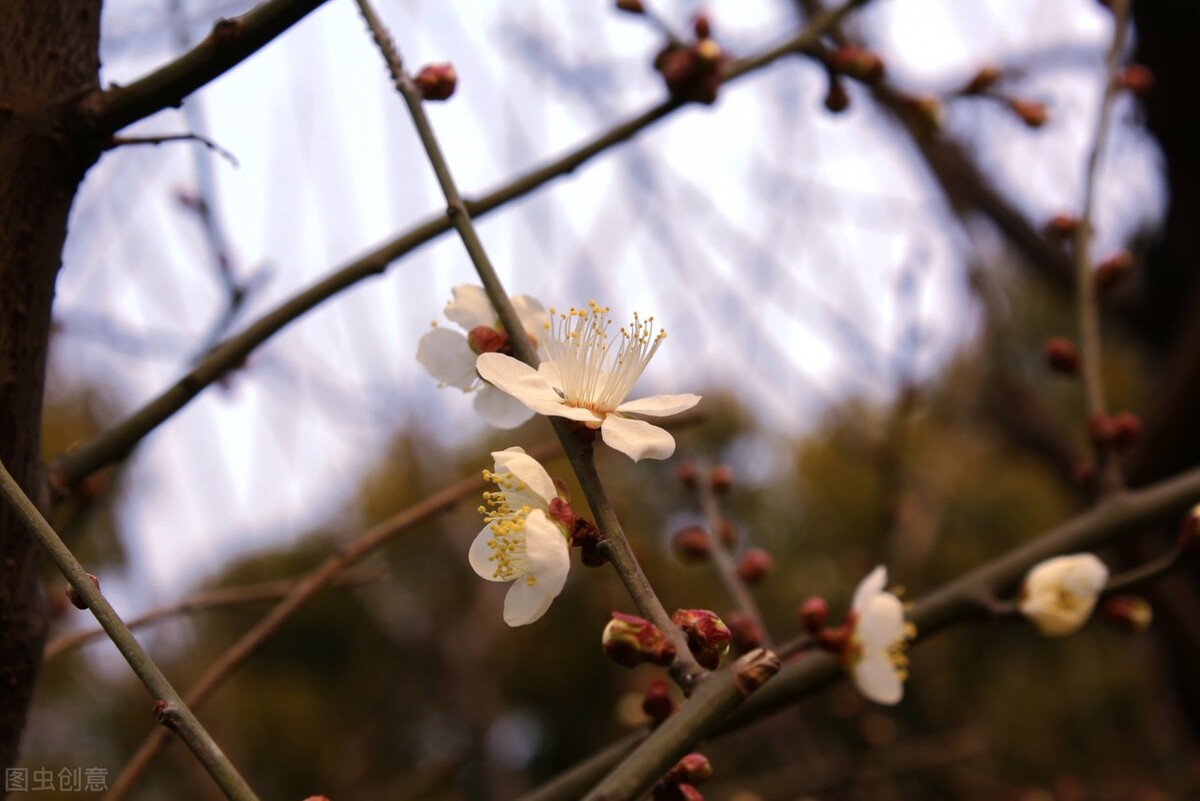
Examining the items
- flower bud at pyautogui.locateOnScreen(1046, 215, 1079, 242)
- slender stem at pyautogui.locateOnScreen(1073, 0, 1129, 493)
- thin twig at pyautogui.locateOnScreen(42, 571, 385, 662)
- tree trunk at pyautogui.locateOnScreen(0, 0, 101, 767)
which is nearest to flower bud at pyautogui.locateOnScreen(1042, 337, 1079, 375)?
slender stem at pyautogui.locateOnScreen(1073, 0, 1129, 493)

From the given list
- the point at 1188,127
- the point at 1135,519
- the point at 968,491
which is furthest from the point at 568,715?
the point at 1135,519

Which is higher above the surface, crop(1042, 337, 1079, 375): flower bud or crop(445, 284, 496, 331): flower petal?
crop(1042, 337, 1079, 375): flower bud

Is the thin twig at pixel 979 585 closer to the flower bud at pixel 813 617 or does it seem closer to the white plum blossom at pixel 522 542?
the flower bud at pixel 813 617

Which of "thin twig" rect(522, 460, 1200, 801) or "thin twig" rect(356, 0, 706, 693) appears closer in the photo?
"thin twig" rect(356, 0, 706, 693)

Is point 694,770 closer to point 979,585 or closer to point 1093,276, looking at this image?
point 979,585

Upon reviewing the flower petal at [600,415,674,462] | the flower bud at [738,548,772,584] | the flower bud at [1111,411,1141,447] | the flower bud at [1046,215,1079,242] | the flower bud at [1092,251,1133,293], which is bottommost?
the flower petal at [600,415,674,462]

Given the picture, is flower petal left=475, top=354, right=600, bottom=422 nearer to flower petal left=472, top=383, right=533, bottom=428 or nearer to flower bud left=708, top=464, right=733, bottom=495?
flower petal left=472, top=383, right=533, bottom=428
